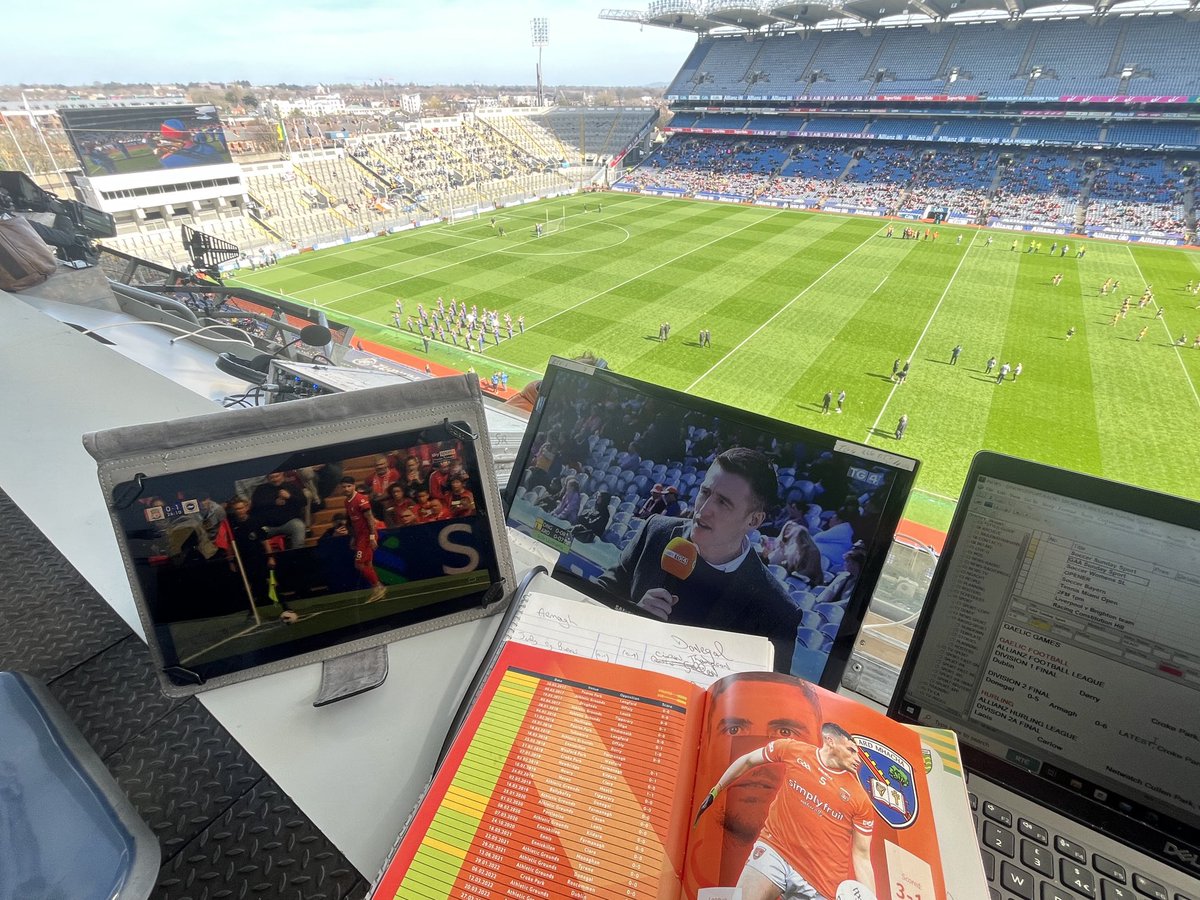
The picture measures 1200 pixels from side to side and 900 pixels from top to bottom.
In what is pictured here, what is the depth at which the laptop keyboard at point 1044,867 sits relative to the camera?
115cm

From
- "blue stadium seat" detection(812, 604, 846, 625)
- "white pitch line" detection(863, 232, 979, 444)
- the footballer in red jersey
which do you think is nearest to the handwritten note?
"blue stadium seat" detection(812, 604, 846, 625)

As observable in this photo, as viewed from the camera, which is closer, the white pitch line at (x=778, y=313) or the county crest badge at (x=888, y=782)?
the county crest badge at (x=888, y=782)

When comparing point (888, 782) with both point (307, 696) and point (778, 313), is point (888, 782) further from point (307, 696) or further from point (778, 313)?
point (778, 313)

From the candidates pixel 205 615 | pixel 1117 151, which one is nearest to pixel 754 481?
pixel 205 615

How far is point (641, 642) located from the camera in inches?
51.6

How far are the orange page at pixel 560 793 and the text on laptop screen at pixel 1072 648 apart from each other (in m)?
0.77

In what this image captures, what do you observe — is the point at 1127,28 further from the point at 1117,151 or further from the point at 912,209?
the point at 912,209

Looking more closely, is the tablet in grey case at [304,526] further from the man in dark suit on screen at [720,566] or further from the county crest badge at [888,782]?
the county crest badge at [888,782]

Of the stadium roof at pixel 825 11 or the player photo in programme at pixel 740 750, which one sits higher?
the stadium roof at pixel 825 11

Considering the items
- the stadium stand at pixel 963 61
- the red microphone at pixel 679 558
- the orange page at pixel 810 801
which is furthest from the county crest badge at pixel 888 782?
the stadium stand at pixel 963 61

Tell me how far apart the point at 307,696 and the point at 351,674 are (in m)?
0.10

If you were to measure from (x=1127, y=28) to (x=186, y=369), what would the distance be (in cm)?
4912

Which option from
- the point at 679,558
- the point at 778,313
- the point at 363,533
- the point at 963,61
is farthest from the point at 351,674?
the point at 963,61

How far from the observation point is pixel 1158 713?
125cm
